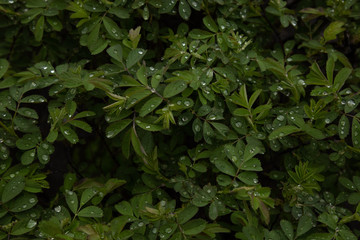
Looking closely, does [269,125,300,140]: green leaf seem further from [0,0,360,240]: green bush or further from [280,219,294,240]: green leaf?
[280,219,294,240]: green leaf

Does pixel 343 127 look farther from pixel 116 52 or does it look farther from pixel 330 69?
pixel 116 52

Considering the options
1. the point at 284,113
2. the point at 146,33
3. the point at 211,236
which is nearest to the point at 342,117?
the point at 284,113

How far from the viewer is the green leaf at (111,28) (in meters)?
1.88

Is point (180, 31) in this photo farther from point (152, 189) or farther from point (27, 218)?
point (27, 218)

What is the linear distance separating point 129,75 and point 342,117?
1027mm

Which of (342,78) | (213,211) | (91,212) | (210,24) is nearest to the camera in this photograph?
(213,211)

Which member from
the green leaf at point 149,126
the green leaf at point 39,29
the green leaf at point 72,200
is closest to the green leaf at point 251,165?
the green leaf at point 149,126

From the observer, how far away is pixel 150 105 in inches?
65.3

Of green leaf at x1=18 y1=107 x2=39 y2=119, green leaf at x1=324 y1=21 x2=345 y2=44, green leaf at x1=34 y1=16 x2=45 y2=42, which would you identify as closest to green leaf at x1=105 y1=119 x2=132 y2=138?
green leaf at x1=18 y1=107 x2=39 y2=119

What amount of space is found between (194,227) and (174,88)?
61cm

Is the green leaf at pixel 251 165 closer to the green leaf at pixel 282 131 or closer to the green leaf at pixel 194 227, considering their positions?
the green leaf at pixel 282 131

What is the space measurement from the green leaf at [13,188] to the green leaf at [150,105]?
2.08ft

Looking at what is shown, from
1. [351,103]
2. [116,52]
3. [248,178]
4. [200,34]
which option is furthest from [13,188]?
[351,103]

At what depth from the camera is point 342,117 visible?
5.76 feet
